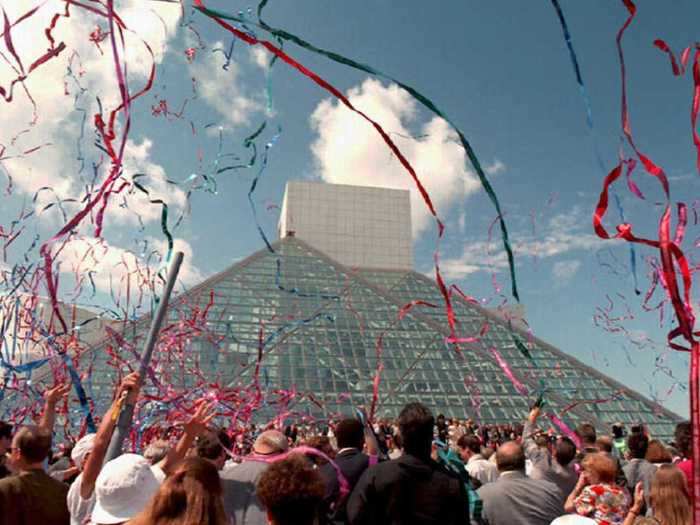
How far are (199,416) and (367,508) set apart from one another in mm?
951

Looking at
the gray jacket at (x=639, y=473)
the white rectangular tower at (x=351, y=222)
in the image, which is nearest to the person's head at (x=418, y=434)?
the gray jacket at (x=639, y=473)

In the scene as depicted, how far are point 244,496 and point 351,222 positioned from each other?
35913 mm

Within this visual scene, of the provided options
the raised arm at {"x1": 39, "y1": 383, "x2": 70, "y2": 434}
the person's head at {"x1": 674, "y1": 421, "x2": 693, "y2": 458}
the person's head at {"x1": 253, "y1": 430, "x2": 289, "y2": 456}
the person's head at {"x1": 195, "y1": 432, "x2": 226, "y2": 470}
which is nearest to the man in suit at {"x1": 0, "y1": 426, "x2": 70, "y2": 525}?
the raised arm at {"x1": 39, "y1": 383, "x2": 70, "y2": 434}

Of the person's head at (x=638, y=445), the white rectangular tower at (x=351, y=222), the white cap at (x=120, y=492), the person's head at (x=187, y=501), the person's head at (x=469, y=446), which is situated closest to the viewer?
the person's head at (x=187, y=501)

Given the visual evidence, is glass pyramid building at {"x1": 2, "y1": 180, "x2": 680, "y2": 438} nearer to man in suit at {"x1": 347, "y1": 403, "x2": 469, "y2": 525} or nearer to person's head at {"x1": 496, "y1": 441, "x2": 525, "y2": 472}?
person's head at {"x1": 496, "y1": 441, "x2": 525, "y2": 472}

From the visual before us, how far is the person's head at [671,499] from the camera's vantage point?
97.7 inches

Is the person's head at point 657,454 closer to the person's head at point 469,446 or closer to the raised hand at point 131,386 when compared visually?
the person's head at point 469,446

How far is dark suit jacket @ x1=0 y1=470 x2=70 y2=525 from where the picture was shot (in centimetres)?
227

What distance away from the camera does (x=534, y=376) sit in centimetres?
2108

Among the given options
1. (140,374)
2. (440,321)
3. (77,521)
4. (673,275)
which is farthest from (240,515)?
(440,321)

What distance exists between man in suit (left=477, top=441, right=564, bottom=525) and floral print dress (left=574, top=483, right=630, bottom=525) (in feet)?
0.42

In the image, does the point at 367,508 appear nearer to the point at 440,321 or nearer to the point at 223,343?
the point at 223,343

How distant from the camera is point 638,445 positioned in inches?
162

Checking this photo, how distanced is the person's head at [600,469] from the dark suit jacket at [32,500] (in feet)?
8.47
